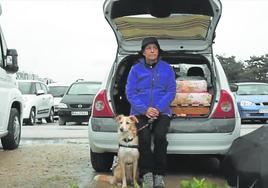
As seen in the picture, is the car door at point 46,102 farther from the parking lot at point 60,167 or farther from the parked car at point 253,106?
the parking lot at point 60,167

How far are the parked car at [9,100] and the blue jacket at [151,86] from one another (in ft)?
10.3

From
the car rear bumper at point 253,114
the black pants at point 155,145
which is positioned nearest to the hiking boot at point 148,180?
Result: the black pants at point 155,145

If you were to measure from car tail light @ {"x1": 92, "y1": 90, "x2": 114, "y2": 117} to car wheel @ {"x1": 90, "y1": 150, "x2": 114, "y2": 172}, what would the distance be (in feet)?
1.98

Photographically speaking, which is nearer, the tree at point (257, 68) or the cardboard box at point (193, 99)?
the cardboard box at point (193, 99)

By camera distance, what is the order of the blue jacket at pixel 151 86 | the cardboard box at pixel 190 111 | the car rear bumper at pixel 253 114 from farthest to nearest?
the car rear bumper at pixel 253 114 < the cardboard box at pixel 190 111 < the blue jacket at pixel 151 86

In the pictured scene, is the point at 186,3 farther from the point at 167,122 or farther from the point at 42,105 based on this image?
the point at 42,105

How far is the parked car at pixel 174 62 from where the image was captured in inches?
247

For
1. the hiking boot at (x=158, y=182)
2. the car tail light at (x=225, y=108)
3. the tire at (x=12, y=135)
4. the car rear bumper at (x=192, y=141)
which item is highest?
the car tail light at (x=225, y=108)

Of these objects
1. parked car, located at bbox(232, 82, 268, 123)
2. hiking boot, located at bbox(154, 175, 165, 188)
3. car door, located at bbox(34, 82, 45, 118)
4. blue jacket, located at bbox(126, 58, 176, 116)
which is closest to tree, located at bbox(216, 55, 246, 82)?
car door, located at bbox(34, 82, 45, 118)

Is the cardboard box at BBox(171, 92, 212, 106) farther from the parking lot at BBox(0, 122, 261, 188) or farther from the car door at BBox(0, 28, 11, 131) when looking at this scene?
the car door at BBox(0, 28, 11, 131)

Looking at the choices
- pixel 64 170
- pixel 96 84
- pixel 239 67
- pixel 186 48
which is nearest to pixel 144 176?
pixel 64 170

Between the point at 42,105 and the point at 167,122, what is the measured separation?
14917 mm

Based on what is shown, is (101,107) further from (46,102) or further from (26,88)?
(46,102)

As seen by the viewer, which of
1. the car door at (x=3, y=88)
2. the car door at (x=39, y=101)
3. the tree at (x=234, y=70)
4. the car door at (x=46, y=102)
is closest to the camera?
the car door at (x=3, y=88)
